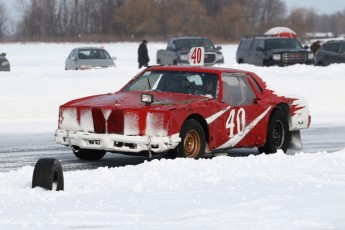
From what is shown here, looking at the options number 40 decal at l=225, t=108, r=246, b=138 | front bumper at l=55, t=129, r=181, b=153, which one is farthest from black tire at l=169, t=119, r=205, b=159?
number 40 decal at l=225, t=108, r=246, b=138

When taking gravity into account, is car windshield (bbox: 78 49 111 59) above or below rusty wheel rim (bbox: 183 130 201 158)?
below

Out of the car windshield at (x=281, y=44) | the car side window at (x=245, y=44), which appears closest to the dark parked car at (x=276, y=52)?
the car windshield at (x=281, y=44)

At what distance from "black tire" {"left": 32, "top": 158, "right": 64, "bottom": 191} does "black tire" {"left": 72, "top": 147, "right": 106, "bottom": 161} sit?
3.59m

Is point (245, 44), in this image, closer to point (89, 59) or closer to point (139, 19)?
point (89, 59)

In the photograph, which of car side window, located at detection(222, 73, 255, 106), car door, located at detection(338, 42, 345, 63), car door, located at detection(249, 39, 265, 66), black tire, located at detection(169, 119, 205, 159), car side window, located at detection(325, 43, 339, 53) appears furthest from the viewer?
car side window, located at detection(325, 43, 339, 53)

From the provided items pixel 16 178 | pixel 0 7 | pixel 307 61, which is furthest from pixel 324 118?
pixel 0 7

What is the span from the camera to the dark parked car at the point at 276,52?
3772 centimetres

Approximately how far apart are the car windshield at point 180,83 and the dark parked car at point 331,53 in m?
26.8

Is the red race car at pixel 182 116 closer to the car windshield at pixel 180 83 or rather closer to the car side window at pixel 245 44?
the car windshield at pixel 180 83

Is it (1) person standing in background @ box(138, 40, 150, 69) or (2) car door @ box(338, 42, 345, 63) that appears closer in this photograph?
(1) person standing in background @ box(138, 40, 150, 69)

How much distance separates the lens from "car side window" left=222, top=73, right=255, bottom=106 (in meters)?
13.3

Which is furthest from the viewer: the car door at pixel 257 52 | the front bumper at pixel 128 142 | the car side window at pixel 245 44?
the car side window at pixel 245 44

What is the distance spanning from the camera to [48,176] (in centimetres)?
932

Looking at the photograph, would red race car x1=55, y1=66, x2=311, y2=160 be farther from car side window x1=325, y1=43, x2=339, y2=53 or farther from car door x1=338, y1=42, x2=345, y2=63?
car side window x1=325, y1=43, x2=339, y2=53
